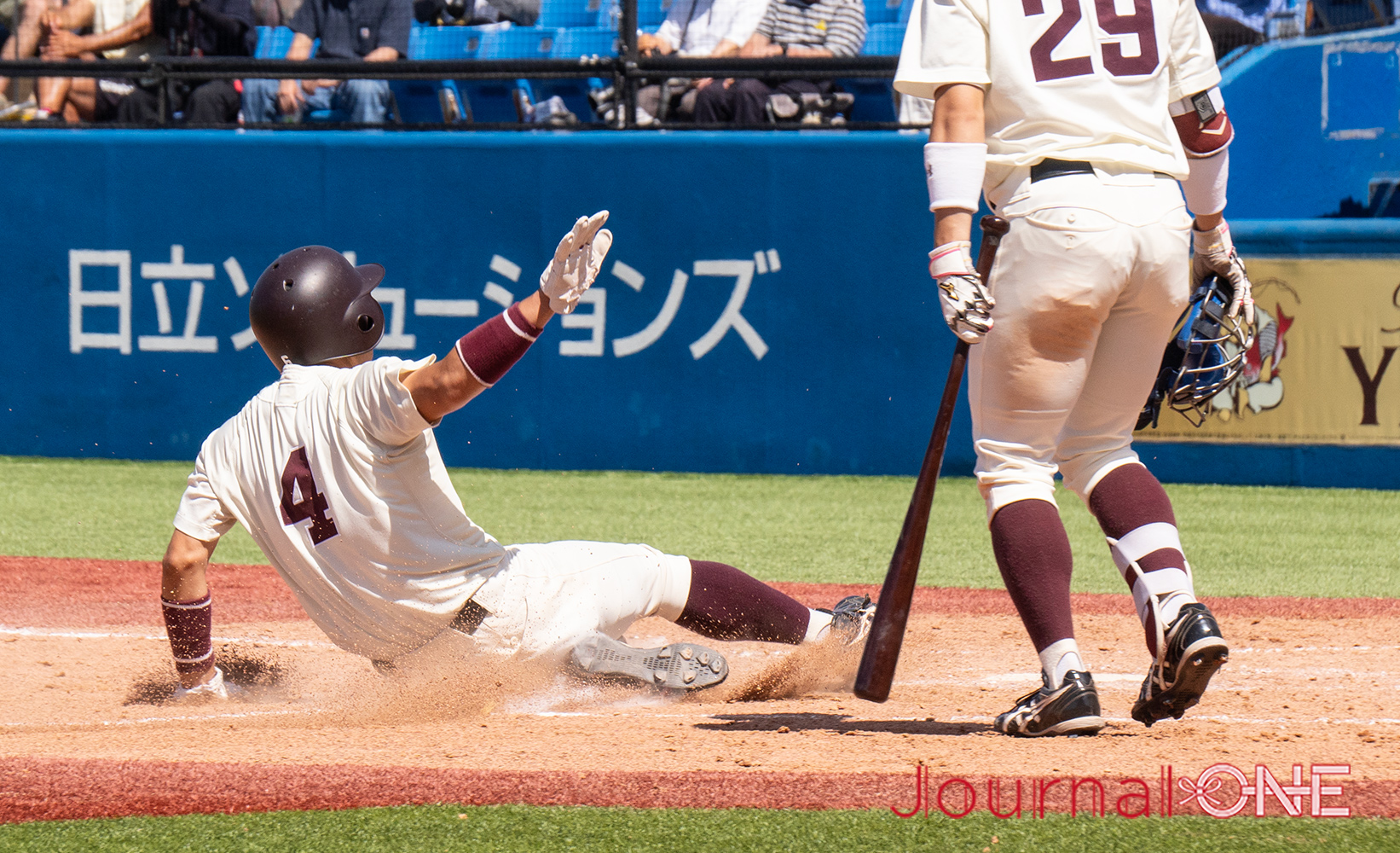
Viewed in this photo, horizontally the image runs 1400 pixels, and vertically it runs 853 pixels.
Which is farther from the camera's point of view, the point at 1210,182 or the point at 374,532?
the point at 1210,182

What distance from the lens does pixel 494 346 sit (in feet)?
9.86

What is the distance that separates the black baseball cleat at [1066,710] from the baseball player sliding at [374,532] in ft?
2.86

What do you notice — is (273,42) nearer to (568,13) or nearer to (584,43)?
(568,13)

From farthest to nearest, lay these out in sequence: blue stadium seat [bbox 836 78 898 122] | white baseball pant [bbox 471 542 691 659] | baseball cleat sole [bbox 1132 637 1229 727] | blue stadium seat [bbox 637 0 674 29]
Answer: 1. blue stadium seat [bbox 637 0 674 29]
2. blue stadium seat [bbox 836 78 898 122]
3. white baseball pant [bbox 471 542 691 659]
4. baseball cleat sole [bbox 1132 637 1229 727]

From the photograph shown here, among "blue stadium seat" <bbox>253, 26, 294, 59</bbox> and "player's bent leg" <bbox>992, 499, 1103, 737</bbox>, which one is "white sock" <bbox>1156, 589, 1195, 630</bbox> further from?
"blue stadium seat" <bbox>253, 26, 294, 59</bbox>

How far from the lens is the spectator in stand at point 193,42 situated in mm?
9002

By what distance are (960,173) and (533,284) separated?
534 centimetres

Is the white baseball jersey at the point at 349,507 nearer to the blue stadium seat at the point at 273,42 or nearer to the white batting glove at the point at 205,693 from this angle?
the white batting glove at the point at 205,693

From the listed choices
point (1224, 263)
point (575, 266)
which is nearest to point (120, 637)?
point (575, 266)

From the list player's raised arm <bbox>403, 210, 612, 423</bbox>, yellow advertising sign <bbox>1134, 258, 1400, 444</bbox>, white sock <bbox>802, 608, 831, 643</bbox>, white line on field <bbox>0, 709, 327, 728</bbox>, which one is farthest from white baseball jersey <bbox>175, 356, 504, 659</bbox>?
yellow advertising sign <bbox>1134, 258, 1400, 444</bbox>

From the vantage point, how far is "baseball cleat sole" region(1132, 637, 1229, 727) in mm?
2863

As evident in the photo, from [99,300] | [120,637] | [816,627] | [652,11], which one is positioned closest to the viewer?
[816,627]

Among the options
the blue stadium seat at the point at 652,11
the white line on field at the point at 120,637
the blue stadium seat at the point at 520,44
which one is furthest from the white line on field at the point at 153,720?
the blue stadium seat at the point at 652,11

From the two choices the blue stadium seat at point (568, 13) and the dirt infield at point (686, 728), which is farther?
the blue stadium seat at point (568, 13)
